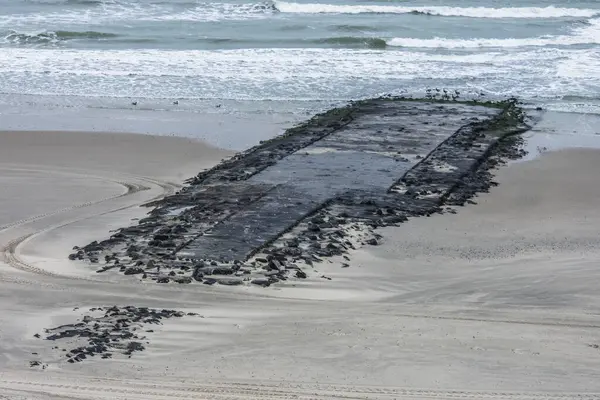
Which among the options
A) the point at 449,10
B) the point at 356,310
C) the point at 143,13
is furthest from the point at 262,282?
the point at 449,10

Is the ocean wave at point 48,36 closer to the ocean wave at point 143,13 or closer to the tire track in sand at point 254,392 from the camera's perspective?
the ocean wave at point 143,13

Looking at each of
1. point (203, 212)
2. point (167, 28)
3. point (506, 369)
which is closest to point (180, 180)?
point (203, 212)

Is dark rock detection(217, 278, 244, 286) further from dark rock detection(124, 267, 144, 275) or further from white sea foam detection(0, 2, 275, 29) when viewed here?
white sea foam detection(0, 2, 275, 29)

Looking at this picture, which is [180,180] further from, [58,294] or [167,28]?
[167,28]

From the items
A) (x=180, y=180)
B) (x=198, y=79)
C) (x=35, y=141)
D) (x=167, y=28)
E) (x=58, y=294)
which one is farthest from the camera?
(x=167, y=28)

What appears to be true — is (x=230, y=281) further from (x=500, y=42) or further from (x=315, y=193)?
(x=500, y=42)

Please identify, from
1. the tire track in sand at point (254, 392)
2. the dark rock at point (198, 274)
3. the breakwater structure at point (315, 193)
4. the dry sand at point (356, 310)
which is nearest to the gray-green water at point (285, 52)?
the breakwater structure at point (315, 193)
